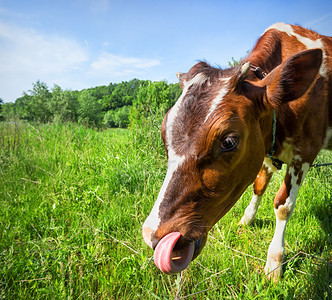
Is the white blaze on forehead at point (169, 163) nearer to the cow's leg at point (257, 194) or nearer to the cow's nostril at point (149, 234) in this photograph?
the cow's nostril at point (149, 234)

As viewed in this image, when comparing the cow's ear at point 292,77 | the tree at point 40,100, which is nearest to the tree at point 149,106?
the cow's ear at point 292,77

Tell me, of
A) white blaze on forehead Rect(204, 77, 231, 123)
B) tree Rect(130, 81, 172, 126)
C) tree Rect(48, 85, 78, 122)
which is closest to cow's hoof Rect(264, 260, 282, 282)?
white blaze on forehead Rect(204, 77, 231, 123)

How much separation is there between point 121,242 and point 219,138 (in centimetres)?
155

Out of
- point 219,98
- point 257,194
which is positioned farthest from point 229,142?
point 257,194

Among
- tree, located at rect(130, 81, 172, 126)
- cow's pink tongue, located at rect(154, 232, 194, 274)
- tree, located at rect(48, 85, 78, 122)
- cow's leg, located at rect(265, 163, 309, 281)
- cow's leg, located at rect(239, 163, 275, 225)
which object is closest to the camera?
cow's pink tongue, located at rect(154, 232, 194, 274)

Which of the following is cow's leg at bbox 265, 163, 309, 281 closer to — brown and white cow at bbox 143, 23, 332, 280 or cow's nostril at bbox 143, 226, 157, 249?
brown and white cow at bbox 143, 23, 332, 280

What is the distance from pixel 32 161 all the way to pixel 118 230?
265 cm

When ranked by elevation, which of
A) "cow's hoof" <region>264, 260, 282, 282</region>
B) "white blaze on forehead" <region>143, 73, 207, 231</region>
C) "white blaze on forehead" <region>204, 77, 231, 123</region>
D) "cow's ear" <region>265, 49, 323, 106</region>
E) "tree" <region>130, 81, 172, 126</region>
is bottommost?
"cow's hoof" <region>264, 260, 282, 282</region>

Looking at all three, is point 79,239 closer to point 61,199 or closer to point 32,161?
point 61,199

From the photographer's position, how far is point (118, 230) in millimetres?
2482

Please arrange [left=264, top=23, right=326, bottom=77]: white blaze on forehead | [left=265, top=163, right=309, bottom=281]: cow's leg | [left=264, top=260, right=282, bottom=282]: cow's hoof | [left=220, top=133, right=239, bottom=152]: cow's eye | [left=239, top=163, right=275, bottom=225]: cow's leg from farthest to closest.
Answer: [left=239, top=163, right=275, bottom=225]: cow's leg → [left=264, top=23, right=326, bottom=77]: white blaze on forehead → [left=265, top=163, right=309, bottom=281]: cow's leg → [left=264, top=260, right=282, bottom=282]: cow's hoof → [left=220, top=133, right=239, bottom=152]: cow's eye

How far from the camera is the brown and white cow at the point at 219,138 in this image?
4.29 feet

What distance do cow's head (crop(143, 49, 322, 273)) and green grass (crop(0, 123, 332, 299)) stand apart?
561 millimetres

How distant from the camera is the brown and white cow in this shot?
4.29ft
